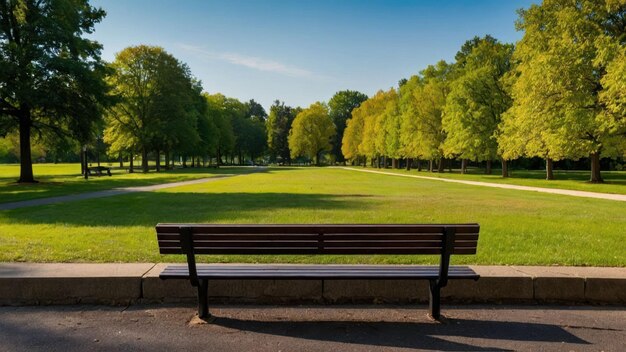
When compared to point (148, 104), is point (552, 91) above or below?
below

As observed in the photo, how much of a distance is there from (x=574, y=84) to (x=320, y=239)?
26917 mm

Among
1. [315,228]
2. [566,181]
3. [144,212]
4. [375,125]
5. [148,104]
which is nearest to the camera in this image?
[315,228]

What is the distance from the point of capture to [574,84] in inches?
1025

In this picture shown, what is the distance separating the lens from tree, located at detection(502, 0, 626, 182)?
2536cm

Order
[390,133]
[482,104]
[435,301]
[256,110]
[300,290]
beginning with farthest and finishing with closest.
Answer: [256,110] → [390,133] → [482,104] → [300,290] → [435,301]

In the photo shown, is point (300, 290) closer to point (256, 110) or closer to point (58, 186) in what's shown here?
point (58, 186)

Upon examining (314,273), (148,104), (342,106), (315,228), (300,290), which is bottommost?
(300,290)

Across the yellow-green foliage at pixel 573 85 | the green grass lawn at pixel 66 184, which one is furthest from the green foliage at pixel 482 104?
the green grass lawn at pixel 66 184

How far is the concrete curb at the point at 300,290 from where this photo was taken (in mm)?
5055

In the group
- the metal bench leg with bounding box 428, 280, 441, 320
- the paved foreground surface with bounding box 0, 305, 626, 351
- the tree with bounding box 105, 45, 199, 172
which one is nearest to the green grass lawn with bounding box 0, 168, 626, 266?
the paved foreground surface with bounding box 0, 305, 626, 351

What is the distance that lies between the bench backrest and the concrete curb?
2.39ft

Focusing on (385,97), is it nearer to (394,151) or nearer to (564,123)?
(394,151)

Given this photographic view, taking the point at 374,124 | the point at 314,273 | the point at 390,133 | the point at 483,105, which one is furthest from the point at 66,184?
the point at 374,124

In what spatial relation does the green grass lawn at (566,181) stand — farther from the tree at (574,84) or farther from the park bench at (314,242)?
the park bench at (314,242)
